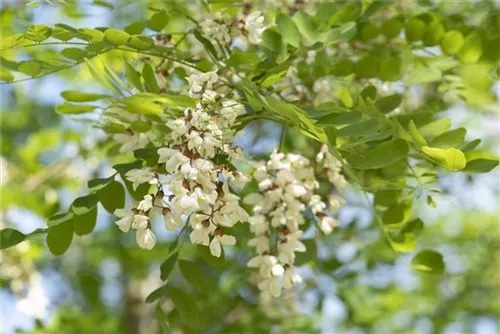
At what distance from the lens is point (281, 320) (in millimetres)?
1785

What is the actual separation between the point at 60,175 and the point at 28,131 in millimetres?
454

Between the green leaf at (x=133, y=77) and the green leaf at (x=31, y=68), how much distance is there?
0.70ft

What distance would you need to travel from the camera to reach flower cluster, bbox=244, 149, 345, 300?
40.2 inches

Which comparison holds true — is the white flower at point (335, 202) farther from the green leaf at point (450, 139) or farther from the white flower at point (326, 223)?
the green leaf at point (450, 139)

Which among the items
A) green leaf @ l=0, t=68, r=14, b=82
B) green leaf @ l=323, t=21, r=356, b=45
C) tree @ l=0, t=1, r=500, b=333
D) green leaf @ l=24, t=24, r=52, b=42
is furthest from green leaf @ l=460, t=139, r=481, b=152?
green leaf @ l=0, t=68, r=14, b=82

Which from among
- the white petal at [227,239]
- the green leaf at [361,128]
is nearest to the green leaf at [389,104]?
the green leaf at [361,128]

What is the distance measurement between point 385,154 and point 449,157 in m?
0.07

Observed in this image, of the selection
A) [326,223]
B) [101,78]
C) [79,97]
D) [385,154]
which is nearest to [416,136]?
[385,154]

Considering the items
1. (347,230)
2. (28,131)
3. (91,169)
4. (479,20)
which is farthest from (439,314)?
(28,131)

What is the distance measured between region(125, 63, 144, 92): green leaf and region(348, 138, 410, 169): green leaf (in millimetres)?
289

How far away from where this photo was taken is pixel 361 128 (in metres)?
0.84

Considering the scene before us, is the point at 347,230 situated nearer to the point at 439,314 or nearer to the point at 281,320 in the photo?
the point at 281,320

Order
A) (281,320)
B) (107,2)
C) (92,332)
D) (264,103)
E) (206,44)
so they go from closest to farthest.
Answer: (264,103) < (206,44) < (107,2) < (281,320) < (92,332)

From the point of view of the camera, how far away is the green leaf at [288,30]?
1.02 metres
